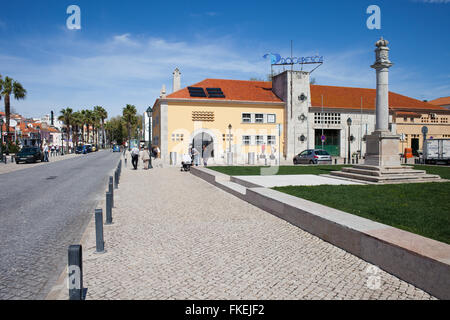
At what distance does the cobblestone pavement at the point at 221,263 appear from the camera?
3.68 m

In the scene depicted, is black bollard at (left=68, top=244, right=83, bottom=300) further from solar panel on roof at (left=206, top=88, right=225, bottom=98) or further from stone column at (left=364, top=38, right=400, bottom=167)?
solar panel on roof at (left=206, top=88, right=225, bottom=98)

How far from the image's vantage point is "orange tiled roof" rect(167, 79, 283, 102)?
3534 cm

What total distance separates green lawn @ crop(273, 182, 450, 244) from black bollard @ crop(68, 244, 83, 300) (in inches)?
187

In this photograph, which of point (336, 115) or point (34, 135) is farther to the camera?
point (34, 135)

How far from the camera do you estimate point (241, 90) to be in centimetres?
3728

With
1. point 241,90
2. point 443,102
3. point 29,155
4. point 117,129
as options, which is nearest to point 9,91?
point 29,155

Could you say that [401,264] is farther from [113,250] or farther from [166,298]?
[113,250]

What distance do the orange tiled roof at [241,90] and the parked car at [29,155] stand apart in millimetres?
14684

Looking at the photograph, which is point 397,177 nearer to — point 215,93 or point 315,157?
point 315,157

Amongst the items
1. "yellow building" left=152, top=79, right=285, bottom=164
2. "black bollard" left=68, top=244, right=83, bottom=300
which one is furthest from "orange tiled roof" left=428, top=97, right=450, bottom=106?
"black bollard" left=68, top=244, right=83, bottom=300

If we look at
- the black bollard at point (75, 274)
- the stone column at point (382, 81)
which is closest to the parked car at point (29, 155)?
the stone column at point (382, 81)
